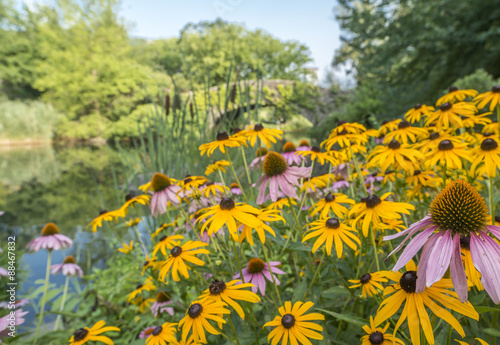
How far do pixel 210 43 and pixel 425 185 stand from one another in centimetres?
1626

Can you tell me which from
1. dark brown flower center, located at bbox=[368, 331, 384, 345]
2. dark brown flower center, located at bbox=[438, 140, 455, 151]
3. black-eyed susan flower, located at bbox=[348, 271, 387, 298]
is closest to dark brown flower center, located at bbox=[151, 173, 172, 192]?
black-eyed susan flower, located at bbox=[348, 271, 387, 298]

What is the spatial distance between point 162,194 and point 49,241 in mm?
1067

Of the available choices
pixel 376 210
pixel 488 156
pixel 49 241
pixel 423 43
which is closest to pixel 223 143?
pixel 376 210

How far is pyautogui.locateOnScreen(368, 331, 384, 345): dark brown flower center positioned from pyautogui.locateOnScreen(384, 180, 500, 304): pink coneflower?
0.21m

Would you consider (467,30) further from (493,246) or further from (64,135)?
(64,135)

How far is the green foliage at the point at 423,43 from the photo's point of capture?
5.06 metres

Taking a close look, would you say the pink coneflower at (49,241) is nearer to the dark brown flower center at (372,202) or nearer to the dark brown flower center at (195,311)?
the dark brown flower center at (195,311)

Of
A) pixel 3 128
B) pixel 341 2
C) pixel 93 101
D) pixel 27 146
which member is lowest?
pixel 27 146

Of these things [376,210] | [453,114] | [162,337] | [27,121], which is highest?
[453,114]

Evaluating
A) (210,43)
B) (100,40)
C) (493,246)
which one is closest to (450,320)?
(493,246)

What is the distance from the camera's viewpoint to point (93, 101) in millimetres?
20375

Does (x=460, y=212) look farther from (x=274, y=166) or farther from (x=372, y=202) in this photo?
(x=274, y=166)

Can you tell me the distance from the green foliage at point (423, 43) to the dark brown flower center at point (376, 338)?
5.96 metres

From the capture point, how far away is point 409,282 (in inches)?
21.5
